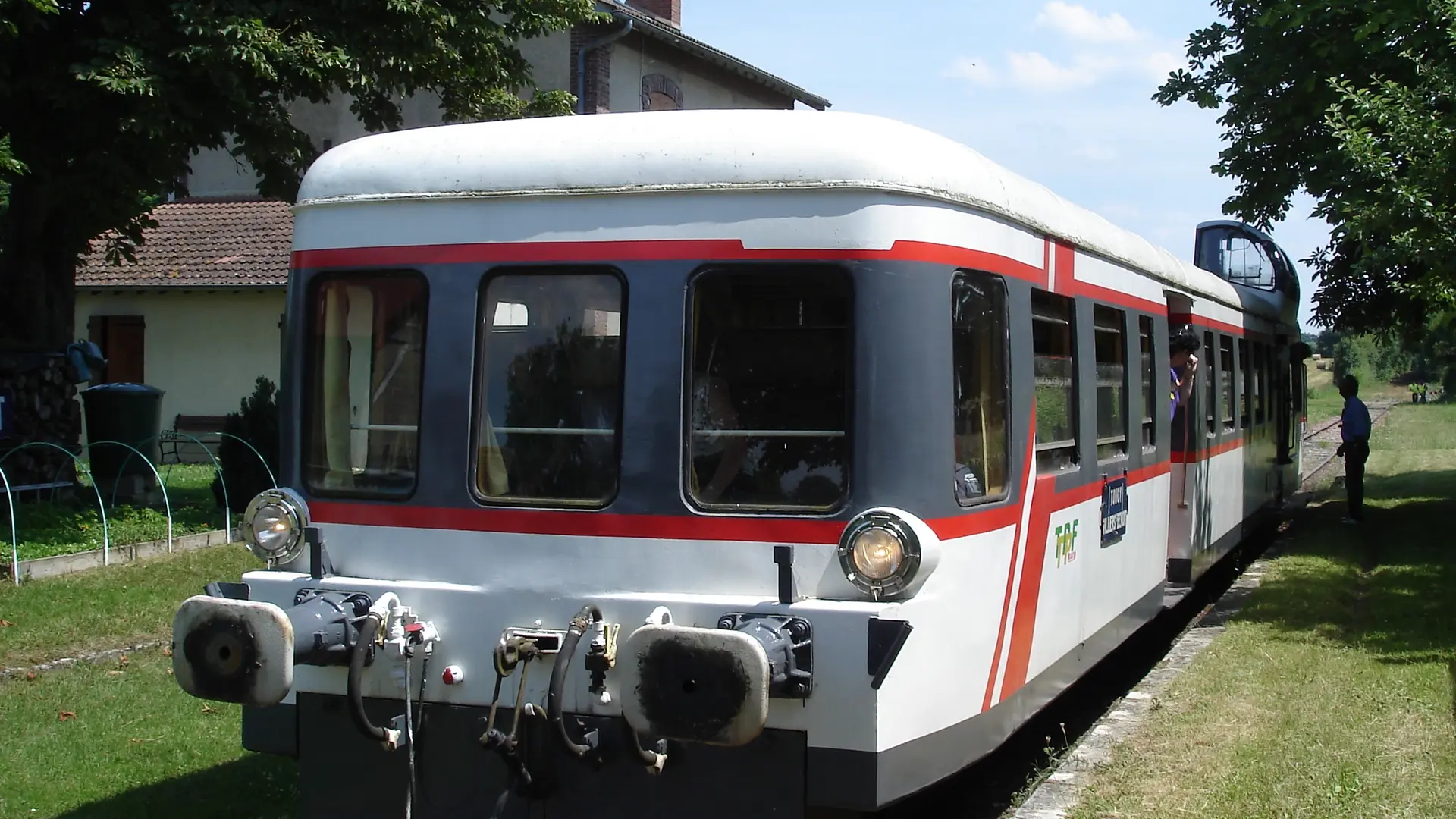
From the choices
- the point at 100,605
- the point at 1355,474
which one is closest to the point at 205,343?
the point at 100,605

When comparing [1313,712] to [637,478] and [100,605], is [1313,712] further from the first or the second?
[100,605]

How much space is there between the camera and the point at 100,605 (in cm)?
1056

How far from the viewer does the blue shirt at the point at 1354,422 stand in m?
17.8

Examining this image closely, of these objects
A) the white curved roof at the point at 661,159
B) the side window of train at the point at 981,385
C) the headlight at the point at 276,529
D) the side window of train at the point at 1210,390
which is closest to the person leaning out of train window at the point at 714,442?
the white curved roof at the point at 661,159

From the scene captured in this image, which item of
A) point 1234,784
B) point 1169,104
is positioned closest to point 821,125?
point 1234,784

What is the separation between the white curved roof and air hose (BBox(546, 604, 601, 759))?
1.45 m

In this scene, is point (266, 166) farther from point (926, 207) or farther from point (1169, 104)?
point (926, 207)

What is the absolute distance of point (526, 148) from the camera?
202 inches

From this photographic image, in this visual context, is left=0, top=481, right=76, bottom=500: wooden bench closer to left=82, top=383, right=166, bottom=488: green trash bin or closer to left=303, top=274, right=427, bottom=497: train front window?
left=82, top=383, right=166, bottom=488: green trash bin

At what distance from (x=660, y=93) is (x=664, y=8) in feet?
11.4

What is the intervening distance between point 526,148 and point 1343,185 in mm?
11471

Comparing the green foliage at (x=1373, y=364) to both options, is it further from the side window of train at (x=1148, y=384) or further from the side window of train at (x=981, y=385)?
the side window of train at (x=981, y=385)

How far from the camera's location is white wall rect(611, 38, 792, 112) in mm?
24422

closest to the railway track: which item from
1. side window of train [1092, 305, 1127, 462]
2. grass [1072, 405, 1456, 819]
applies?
grass [1072, 405, 1456, 819]
